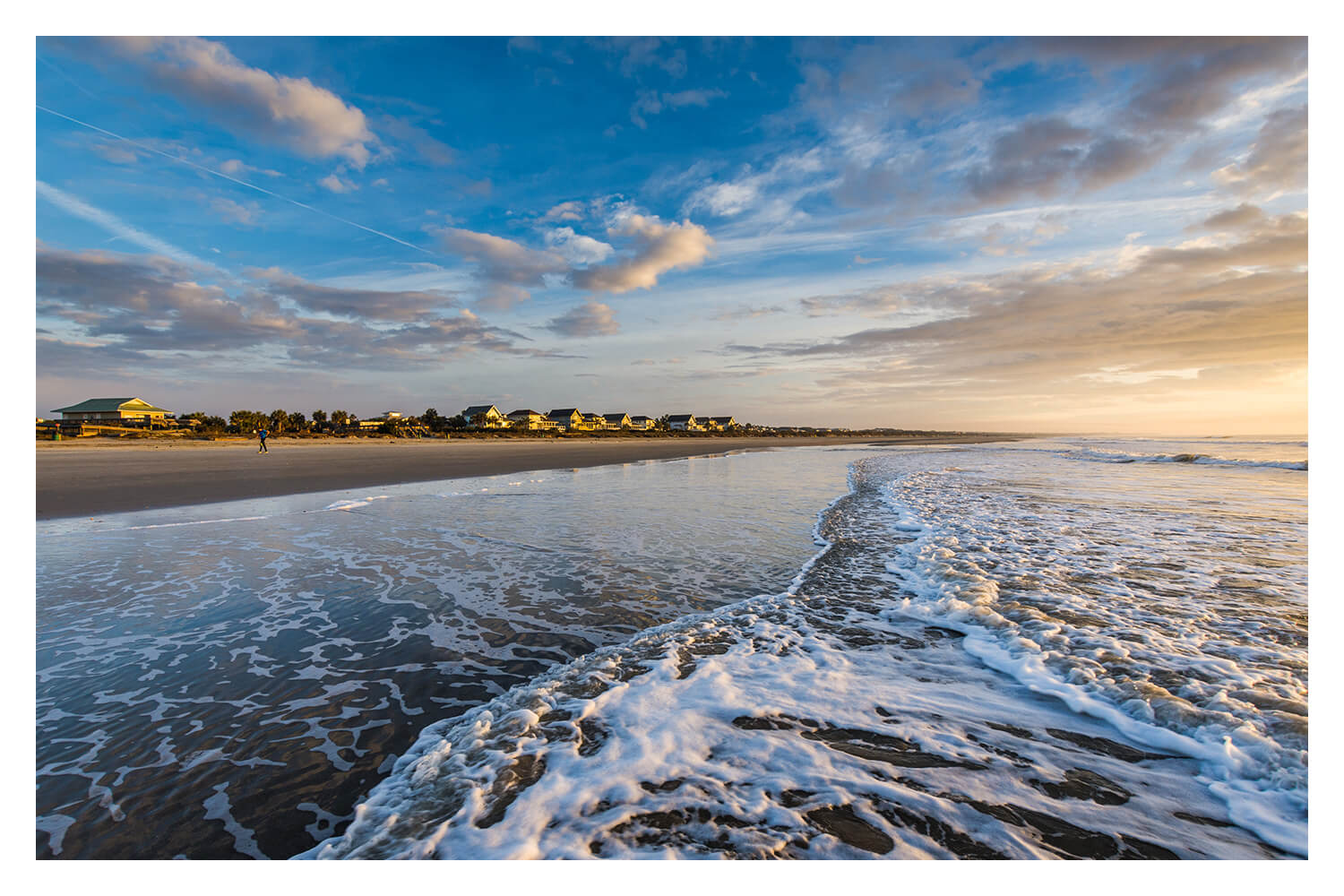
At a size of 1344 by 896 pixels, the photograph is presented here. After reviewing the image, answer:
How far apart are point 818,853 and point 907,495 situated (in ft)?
51.7

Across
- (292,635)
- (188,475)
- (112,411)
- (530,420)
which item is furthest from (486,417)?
(292,635)

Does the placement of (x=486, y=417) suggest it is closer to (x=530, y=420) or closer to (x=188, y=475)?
(x=530, y=420)

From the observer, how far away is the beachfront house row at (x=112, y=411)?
263 feet

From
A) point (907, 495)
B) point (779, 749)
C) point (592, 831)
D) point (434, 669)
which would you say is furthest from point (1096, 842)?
point (907, 495)

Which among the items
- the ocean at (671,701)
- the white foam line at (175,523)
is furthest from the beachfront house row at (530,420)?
the ocean at (671,701)

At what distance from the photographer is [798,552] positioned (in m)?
9.18

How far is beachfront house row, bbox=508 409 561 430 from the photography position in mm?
122625

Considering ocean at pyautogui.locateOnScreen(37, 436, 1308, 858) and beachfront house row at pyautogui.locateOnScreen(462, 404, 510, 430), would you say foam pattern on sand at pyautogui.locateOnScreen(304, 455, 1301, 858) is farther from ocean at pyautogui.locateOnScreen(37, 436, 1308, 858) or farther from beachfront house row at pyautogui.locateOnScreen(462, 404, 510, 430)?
beachfront house row at pyautogui.locateOnScreen(462, 404, 510, 430)

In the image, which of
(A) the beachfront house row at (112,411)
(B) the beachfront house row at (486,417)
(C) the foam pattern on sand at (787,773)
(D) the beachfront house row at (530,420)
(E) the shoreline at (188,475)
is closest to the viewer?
(C) the foam pattern on sand at (787,773)

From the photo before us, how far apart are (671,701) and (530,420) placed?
124783mm

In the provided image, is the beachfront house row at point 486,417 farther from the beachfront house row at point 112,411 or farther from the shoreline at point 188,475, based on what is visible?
the shoreline at point 188,475

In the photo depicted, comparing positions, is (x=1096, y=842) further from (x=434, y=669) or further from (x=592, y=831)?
(x=434, y=669)

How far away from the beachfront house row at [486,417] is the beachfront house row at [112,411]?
46.6 metres

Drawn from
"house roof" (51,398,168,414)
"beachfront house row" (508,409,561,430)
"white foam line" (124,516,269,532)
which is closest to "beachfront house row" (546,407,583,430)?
"beachfront house row" (508,409,561,430)
